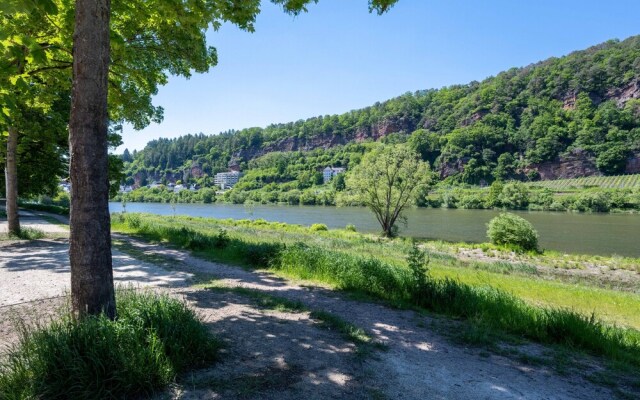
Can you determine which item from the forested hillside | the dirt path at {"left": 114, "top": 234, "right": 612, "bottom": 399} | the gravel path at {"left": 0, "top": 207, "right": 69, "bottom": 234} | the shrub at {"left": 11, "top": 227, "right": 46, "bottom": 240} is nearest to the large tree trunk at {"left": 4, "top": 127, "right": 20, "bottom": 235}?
the shrub at {"left": 11, "top": 227, "right": 46, "bottom": 240}

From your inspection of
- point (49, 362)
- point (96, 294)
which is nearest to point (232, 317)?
point (96, 294)

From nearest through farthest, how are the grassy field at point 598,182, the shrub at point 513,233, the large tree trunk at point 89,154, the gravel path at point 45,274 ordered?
the large tree trunk at point 89,154 → the gravel path at point 45,274 → the shrub at point 513,233 → the grassy field at point 598,182

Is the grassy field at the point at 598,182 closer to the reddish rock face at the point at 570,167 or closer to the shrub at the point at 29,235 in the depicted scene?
the reddish rock face at the point at 570,167

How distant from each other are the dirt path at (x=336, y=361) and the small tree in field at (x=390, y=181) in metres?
27.7

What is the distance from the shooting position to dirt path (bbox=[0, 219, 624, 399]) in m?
3.45

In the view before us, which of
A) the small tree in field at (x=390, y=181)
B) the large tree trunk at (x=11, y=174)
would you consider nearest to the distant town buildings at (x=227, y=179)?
the small tree in field at (x=390, y=181)

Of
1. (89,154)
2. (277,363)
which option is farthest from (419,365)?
(89,154)

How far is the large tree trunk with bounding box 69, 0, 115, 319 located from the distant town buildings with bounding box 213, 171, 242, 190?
17665 cm

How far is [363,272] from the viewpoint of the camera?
843 centimetres

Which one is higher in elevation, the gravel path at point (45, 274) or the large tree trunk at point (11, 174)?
the large tree trunk at point (11, 174)

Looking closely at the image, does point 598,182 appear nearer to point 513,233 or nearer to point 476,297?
point 513,233

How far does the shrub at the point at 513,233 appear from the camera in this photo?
25375mm

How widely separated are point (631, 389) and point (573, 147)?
5676 inches

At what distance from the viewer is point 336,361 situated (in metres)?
4.05
